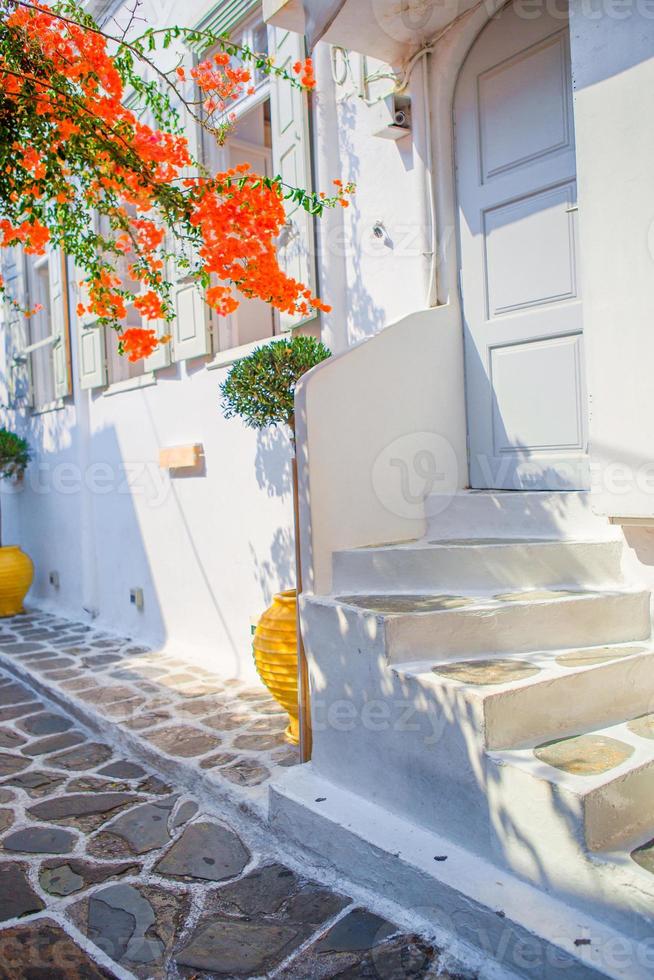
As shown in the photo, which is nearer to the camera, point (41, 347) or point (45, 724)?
point (45, 724)

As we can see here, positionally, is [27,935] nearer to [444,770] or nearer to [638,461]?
[444,770]

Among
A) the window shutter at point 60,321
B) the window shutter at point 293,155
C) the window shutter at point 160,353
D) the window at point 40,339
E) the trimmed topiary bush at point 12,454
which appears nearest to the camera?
the window shutter at point 293,155

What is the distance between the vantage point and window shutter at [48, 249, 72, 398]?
25.8 feet

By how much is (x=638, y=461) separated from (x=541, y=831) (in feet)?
4.38

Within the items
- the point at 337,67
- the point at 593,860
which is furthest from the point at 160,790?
the point at 337,67

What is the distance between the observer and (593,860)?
2.07 m

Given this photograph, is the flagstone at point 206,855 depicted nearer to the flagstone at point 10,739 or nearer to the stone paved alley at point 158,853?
the stone paved alley at point 158,853

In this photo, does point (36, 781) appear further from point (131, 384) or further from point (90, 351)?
point (90, 351)

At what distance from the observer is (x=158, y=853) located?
3.08 m

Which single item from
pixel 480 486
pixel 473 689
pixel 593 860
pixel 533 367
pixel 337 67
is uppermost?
pixel 337 67

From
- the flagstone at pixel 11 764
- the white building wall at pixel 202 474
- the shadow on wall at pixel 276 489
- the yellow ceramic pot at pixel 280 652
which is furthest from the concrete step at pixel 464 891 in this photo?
the white building wall at pixel 202 474

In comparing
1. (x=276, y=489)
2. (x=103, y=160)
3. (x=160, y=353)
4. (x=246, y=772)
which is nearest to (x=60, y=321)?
(x=160, y=353)

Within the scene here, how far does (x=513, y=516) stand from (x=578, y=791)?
171 cm

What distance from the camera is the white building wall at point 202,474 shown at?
4.35 metres
